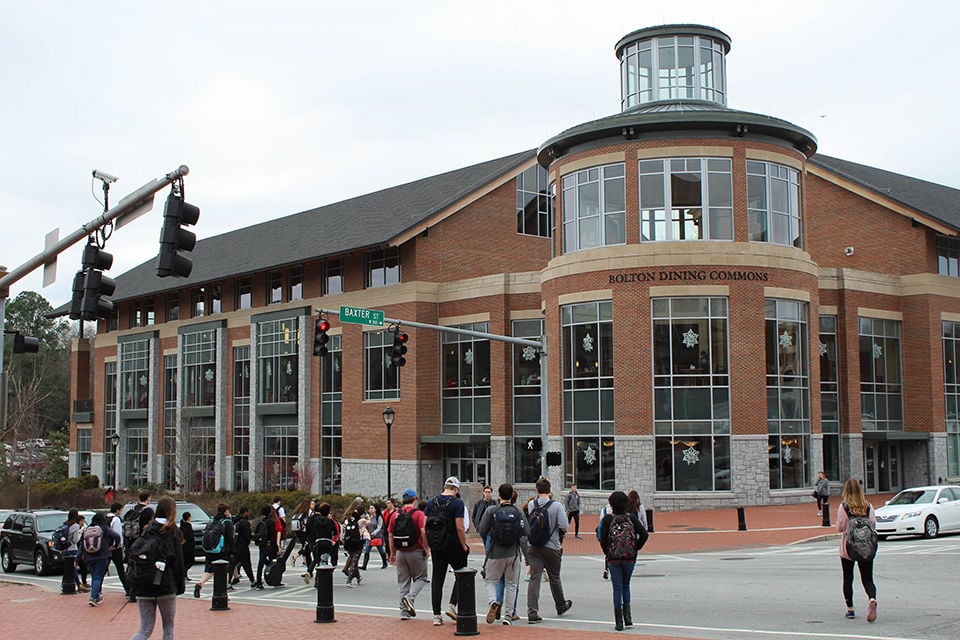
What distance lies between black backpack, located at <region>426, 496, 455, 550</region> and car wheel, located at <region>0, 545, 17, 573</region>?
1631 centimetres

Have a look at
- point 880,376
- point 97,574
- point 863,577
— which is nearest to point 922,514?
point 863,577

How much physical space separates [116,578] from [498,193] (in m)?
28.2

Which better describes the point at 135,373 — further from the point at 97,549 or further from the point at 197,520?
the point at 97,549

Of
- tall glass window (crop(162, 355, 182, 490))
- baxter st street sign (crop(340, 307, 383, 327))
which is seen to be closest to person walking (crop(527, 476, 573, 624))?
baxter st street sign (crop(340, 307, 383, 327))

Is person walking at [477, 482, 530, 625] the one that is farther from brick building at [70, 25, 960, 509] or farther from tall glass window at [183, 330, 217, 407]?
tall glass window at [183, 330, 217, 407]

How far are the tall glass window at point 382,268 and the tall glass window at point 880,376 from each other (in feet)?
61.9

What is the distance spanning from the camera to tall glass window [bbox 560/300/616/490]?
34.9 metres

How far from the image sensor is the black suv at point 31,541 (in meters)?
24.0

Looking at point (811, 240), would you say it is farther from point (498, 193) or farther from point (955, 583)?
point (955, 583)

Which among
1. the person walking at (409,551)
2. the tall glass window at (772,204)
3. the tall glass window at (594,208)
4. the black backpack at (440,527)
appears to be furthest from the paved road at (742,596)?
the tall glass window at (594,208)

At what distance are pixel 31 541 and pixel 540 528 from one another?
15902 mm

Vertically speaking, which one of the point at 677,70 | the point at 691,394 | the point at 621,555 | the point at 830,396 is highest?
the point at 677,70

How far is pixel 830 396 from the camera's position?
39625 millimetres

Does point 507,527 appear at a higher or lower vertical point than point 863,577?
higher
